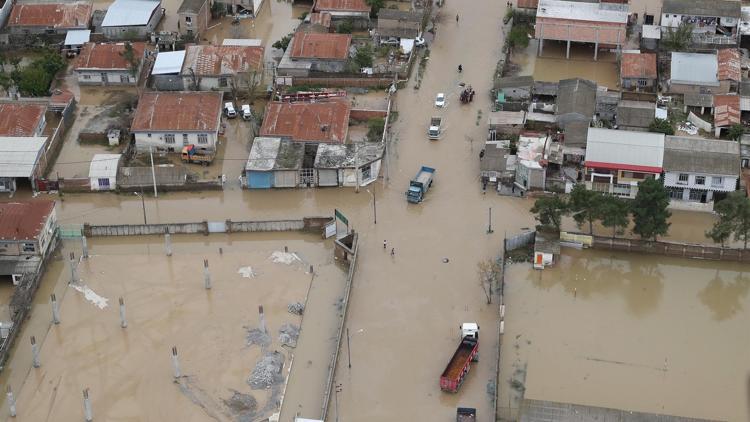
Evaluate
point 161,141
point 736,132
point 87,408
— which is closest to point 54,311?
point 87,408

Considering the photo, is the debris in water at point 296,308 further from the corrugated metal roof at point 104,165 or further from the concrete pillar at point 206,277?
the corrugated metal roof at point 104,165

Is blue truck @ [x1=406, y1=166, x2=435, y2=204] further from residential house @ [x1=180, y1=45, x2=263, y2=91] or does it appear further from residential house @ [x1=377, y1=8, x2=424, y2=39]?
residential house @ [x1=377, y1=8, x2=424, y2=39]

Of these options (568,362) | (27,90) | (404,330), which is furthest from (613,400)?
(27,90)

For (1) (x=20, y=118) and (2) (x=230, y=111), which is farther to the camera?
(2) (x=230, y=111)

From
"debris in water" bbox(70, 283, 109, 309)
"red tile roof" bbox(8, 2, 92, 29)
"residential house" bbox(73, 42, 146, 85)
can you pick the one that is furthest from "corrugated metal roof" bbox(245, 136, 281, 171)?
"red tile roof" bbox(8, 2, 92, 29)

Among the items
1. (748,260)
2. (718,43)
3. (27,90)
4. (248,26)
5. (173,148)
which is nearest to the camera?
(748,260)

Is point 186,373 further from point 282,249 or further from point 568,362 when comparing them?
point 568,362

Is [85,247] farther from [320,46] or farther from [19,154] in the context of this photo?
[320,46]
